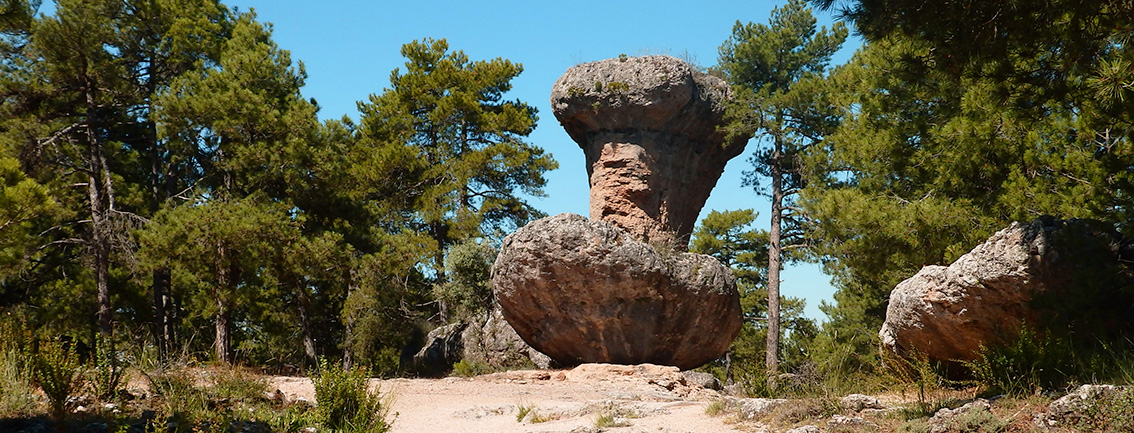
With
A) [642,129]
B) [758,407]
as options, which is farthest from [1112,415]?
[642,129]

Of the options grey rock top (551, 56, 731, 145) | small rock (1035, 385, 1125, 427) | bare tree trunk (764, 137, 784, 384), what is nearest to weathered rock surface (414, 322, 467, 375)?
grey rock top (551, 56, 731, 145)

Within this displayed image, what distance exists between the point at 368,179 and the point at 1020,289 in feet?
59.3

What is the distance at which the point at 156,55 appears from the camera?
19031 mm

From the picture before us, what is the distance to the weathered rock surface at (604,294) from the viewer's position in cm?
1684

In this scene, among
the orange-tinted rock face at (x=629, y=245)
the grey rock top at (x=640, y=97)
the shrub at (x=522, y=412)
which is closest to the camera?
the shrub at (x=522, y=412)

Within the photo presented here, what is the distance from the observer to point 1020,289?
8633mm

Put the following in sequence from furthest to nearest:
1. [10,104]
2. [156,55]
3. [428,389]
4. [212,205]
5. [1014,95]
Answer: [156,55] → [212,205] → [10,104] → [428,389] → [1014,95]

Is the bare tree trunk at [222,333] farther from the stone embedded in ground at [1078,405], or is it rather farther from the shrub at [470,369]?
the stone embedded in ground at [1078,405]

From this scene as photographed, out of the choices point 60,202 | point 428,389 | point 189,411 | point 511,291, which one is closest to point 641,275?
point 511,291

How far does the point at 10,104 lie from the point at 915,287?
16487 millimetres

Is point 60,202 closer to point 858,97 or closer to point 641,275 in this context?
point 641,275

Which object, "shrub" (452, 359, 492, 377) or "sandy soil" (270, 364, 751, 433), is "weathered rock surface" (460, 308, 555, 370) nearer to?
"shrub" (452, 359, 492, 377)

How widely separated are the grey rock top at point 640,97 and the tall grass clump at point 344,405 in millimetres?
13145

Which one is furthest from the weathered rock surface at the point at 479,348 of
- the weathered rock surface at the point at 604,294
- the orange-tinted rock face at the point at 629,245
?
the orange-tinted rock face at the point at 629,245
